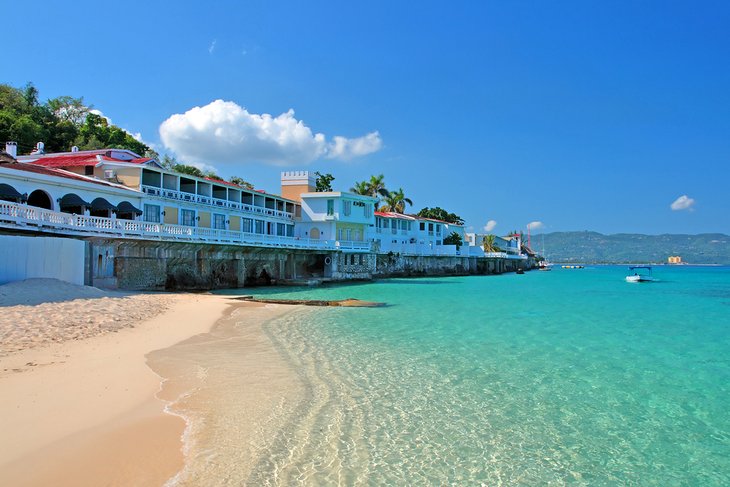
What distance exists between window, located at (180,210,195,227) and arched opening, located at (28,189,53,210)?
364 inches

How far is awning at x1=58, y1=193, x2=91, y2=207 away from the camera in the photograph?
2469 centimetres

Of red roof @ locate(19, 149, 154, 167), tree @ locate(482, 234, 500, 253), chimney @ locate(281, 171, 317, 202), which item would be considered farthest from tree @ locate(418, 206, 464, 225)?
red roof @ locate(19, 149, 154, 167)

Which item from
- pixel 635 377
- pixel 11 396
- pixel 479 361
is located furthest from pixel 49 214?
pixel 635 377

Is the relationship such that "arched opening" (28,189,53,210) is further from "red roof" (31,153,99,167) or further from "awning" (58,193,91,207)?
"red roof" (31,153,99,167)

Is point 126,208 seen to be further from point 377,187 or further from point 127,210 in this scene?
point 377,187

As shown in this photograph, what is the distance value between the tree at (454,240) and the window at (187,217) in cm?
4461

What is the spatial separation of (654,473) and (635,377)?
5.29 meters

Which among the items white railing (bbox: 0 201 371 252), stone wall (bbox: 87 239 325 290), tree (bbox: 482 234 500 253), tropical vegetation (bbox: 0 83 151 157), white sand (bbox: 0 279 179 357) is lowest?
white sand (bbox: 0 279 179 357)

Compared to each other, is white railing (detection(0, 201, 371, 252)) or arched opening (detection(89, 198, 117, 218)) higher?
arched opening (detection(89, 198, 117, 218))

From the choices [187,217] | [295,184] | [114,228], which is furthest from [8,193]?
[295,184]

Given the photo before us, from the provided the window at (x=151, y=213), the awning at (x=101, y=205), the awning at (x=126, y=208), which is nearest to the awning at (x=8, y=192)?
the awning at (x=101, y=205)

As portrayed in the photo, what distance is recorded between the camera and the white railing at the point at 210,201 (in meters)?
31.3

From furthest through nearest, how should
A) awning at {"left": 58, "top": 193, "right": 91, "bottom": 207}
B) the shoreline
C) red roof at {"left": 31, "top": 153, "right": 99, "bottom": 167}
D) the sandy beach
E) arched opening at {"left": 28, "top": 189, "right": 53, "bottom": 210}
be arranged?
red roof at {"left": 31, "top": 153, "right": 99, "bottom": 167} → awning at {"left": 58, "top": 193, "right": 91, "bottom": 207} → arched opening at {"left": 28, "top": 189, "right": 53, "bottom": 210} → the sandy beach → the shoreline

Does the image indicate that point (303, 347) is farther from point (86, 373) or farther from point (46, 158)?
point (46, 158)
